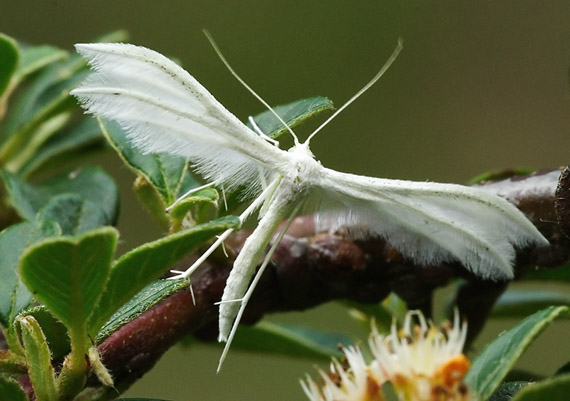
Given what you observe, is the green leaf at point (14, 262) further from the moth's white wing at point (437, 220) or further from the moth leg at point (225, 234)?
the moth's white wing at point (437, 220)

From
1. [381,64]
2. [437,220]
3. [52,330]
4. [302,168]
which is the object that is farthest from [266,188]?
[381,64]

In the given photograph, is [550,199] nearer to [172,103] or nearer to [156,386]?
[172,103]

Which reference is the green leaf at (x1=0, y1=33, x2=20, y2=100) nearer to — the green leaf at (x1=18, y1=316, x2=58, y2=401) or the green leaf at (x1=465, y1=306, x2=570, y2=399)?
the green leaf at (x1=18, y1=316, x2=58, y2=401)

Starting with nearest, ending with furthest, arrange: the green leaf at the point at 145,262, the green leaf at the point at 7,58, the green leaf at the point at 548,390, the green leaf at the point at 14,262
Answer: the green leaf at the point at 548,390 < the green leaf at the point at 145,262 < the green leaf at the point at 14,262 < the green leaf at the point at 7,58

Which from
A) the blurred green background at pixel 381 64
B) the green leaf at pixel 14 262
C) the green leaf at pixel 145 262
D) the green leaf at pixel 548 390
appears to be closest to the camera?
the green leaf at pixel 548 390

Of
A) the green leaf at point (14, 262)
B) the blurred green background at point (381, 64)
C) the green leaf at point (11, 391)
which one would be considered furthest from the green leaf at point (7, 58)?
the blurred green background at point (381, 64)

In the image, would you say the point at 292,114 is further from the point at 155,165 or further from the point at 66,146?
the point at 66,146

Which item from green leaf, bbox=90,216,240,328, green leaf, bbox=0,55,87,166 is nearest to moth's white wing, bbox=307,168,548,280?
green leaf, bbox=90,216,240,328
